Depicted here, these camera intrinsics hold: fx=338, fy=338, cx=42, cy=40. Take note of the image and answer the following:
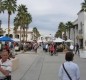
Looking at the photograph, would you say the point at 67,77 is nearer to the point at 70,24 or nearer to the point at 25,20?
the point at 25,20

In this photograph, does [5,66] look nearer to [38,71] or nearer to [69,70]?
[69,70]

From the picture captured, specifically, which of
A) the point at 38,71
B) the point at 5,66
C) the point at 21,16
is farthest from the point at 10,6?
the point at 5,66

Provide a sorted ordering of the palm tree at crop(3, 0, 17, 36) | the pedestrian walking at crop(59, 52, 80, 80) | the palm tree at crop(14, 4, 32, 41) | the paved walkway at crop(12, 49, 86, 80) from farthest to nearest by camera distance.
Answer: the palm tree at crop(14, 4, 32, 41) → the palm tree at crop(3, 0, 17, 36) → the paved walkway at crop(12, 49, 86, 80) → the pedestrian walking at crop(59, 52, 80, 80)

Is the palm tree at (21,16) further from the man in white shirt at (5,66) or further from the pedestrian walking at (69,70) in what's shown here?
the pedestrian walking at (69,70)

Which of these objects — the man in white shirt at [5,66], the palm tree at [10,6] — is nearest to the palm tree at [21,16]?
the palm tree at [10,6]

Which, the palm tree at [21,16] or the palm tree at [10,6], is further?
the palm tree at [21,16]

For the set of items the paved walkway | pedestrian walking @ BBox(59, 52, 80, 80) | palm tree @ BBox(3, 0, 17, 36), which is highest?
palm tree @ BBox(3, 0, 17, 36)

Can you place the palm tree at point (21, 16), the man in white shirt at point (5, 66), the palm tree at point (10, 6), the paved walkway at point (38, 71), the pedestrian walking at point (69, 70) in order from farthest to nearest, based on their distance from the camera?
the palm tree at point (21, 16), the palm tree at point (10, 6), the paved walkway at point (38, 71), the man in white shirt at point (5, 66), the pedestrian walking at point (69, 70)

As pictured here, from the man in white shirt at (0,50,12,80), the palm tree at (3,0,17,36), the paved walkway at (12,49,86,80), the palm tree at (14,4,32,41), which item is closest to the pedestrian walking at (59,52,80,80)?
the man in white shirt at (0,50,12,80)

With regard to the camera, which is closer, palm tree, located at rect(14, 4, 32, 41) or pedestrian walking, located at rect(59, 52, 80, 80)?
pedestrian walking, located at rect(59, 52, 80, 80)

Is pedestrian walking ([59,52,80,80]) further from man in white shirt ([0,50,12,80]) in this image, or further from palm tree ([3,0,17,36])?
palm tree ([3,0,17,36])

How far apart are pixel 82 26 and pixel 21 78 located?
78.0 meters

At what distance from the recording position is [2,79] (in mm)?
8406

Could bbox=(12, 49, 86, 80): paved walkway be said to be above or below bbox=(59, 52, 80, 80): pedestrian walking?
below
